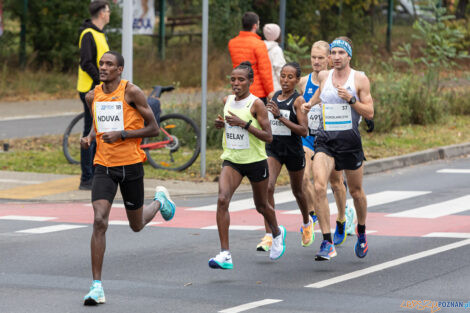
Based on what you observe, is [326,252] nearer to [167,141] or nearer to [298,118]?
[298,118]

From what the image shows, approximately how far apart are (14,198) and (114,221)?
6.60ft

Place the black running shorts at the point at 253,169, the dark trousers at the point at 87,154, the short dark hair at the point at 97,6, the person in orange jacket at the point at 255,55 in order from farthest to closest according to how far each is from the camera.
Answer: the dark trousers at the point at 87,154 < the short dark hair at the point at 97,6 < the person in orange jacket at the point at 255,55 < the black running shorts at the point at 253,169

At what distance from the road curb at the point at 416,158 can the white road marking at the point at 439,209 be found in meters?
3.00

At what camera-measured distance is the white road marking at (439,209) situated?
11.5 meters

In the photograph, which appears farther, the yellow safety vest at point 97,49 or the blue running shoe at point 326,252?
the yellow safety vest at point 97,49

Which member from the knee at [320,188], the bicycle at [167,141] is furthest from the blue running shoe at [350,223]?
the bicycle at [167,141]

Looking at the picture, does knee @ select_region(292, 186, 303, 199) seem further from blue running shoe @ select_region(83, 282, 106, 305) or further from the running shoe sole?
blue running shoe @ select_region(83, 282, 106, 305)

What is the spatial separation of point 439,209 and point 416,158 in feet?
15.4

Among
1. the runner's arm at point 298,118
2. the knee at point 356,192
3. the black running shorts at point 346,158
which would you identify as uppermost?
the runner's arm at point 298,118

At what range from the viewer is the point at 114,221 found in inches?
431

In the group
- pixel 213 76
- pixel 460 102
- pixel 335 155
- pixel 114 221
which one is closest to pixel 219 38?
pixel 213 76

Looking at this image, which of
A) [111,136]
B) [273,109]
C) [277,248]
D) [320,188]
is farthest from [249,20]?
[111,136]

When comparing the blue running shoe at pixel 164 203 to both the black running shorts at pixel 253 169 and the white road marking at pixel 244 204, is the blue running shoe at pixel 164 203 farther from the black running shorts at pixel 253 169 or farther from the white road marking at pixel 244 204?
the white road marking at pixel 244 204

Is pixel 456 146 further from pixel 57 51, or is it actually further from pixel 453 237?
pixel 57 51
